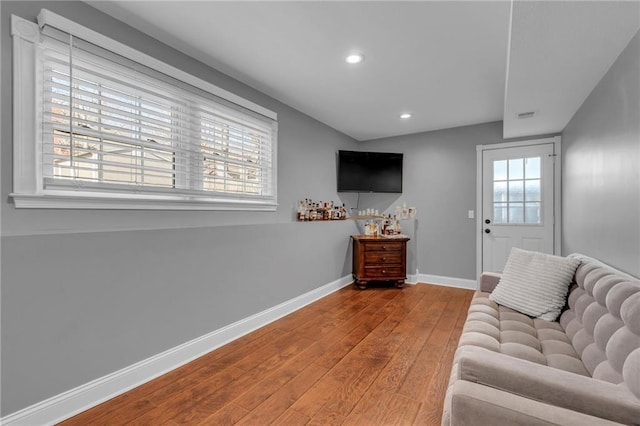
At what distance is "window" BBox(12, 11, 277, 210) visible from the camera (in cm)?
157

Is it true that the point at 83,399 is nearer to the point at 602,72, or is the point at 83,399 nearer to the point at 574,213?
the point at 602,72

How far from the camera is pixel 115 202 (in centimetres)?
184

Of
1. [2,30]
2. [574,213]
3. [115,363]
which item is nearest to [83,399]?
[115,363]

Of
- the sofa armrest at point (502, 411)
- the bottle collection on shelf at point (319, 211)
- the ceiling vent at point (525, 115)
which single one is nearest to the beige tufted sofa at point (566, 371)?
the sofa armrest at point (502, 411)

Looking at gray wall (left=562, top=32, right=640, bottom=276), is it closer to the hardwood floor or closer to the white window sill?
the hardwood floor

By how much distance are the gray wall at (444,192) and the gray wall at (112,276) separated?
2501mm

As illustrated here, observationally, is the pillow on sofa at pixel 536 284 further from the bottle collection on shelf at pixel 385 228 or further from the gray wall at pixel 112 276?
the bottle collection on shelf at pixel 385 228

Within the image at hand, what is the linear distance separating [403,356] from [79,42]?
304 centimetres

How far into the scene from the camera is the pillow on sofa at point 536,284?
74.2 inches

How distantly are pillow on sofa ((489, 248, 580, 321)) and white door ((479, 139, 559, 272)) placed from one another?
1.92 m

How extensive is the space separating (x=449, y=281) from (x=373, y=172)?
203 centimetres

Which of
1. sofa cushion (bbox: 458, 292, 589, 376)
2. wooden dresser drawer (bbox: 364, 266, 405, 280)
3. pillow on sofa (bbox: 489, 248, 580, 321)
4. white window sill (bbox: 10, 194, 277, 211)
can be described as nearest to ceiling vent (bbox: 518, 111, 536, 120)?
pillow on sofa (bbox: 489, 248, 580, 321)

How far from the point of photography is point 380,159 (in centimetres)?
462

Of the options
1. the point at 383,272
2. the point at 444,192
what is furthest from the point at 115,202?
the point at 444,192
